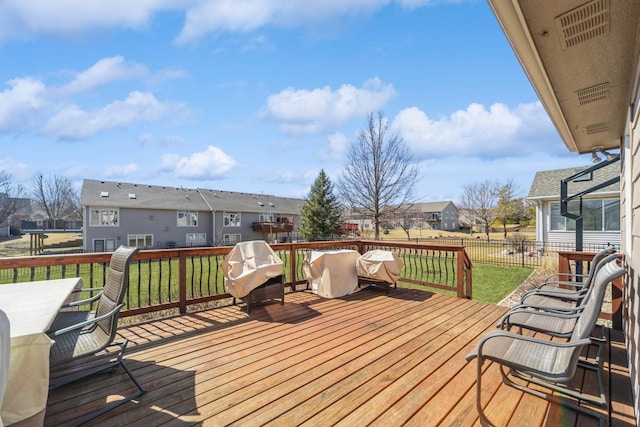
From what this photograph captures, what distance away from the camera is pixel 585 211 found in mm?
12625

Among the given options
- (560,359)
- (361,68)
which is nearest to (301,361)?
(560,359)

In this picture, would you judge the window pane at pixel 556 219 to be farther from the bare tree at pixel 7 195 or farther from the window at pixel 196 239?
the bare tree at pixel 7 195

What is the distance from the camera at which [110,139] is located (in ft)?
66.3

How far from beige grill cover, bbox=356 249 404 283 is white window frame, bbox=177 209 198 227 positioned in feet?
70.6

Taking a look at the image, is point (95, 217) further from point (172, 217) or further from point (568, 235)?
point (568, 235)

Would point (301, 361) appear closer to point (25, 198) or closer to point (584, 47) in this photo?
point (584, 47)

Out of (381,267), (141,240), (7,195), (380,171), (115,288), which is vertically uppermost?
(380,171)

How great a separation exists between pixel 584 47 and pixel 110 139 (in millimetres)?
24649

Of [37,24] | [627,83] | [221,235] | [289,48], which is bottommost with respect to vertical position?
[221,235]

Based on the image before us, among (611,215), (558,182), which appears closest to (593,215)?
(611,215)

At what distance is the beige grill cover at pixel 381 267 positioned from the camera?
507cm

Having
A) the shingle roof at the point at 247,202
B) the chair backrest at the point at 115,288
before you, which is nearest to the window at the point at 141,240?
the shingle roof at the point at 247,202

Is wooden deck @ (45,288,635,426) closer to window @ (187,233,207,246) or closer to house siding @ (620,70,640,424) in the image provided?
house siding @ (620,70,640,424)

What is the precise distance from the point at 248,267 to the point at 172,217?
2153 centimetres
